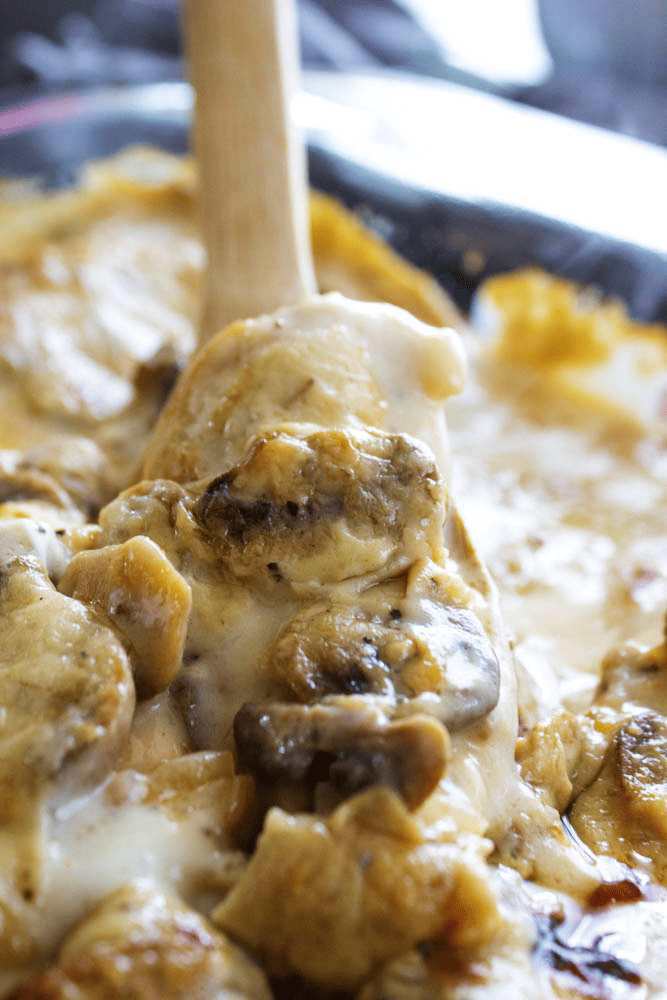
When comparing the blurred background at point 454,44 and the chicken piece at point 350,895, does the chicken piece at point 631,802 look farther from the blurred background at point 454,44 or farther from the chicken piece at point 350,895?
the blurred background at point 454,44

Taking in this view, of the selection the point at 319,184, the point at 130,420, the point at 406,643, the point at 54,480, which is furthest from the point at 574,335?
the point at 406,643

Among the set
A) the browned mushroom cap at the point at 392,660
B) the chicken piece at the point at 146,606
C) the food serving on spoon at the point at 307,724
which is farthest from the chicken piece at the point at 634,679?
the chicken piece at the point at 146,606

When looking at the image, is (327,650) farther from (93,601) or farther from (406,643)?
(93,601)

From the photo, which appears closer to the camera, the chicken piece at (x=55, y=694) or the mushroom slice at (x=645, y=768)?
the chicken piece at (x=55, y=694)

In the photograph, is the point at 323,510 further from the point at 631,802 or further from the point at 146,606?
the point at 631,802

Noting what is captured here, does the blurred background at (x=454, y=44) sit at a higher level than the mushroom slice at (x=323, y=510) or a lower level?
lower

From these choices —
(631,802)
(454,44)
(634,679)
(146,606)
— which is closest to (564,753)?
(631,802)

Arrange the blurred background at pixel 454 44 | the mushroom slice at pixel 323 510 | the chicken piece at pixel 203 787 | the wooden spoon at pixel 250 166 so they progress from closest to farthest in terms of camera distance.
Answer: the chicken piece at pixel 203 787 < the mushroom slice at pixel 323 510 < the wooden spoon at pixel 250 166 < the blurred background at pixel 454 44
